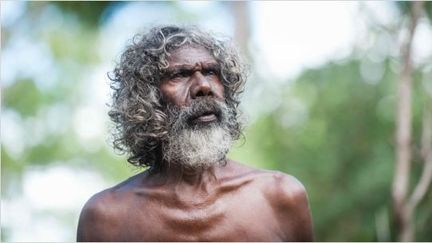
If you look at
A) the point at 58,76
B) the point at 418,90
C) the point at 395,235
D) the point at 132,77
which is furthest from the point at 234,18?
the point at 132,77

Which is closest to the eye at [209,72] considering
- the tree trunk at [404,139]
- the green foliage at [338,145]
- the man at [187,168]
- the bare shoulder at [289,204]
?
the man at [187,168]

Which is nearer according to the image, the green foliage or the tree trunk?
the tree trunk

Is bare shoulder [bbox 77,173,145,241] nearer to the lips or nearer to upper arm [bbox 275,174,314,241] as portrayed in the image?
the lips

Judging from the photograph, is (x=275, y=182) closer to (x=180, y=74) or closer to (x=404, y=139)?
(x=180, y=74)

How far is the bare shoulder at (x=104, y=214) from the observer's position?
2984 mm

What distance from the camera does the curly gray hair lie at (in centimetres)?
304

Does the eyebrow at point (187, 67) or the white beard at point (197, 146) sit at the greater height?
the eyebrow at point (187, 67)

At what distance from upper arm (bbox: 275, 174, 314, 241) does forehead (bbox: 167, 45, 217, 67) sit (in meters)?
0.53

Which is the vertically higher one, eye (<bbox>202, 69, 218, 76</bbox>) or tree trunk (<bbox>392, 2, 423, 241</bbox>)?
eye (<bbox>202, 69, 218, 76</bbox>)

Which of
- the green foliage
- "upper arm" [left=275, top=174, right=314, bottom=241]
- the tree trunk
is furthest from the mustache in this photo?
the green foliage

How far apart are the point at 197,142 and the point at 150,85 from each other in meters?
0.28

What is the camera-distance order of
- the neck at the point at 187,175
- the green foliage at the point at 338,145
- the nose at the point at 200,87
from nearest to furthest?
the nose at the point at 200,87
the neck at the point at 187,175
the green foliage at the point at 338,145

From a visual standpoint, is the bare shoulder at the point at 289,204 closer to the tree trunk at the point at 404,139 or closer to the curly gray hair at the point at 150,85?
the curly gray hair at the point at 150,85

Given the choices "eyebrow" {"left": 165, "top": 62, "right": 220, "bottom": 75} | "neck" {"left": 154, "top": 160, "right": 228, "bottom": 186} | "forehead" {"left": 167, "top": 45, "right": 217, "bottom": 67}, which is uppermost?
"forehead" {"left": 167, "top": 45, "right": 217, "bottom": 67}
